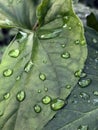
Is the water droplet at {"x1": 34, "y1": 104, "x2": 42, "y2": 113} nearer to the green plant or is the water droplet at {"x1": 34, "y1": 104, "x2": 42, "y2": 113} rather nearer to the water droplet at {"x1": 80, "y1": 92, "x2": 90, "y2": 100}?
the green plant

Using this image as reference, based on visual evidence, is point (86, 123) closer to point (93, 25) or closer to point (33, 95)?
point (33, 95)

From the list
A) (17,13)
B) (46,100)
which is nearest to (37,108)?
(46,100)

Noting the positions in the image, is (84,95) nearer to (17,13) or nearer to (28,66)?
(28,66)

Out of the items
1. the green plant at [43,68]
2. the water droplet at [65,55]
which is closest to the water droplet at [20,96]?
the green plant at [43,68]

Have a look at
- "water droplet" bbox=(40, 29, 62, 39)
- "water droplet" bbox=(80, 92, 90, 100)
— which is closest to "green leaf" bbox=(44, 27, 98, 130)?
"water droplet" bbox=(80, 92, 90, 100)

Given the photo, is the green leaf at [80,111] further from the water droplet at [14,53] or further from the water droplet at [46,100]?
the water droplet at [14,53]

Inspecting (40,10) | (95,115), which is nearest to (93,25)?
(40,10)
